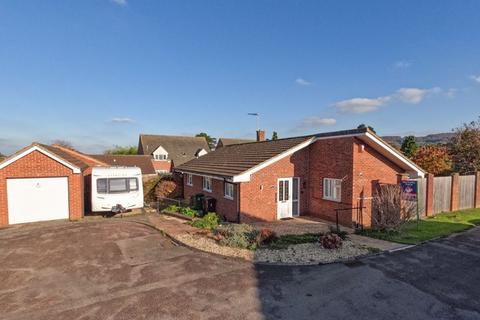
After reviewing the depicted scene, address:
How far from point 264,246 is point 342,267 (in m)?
2.61

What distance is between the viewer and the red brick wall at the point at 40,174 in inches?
514

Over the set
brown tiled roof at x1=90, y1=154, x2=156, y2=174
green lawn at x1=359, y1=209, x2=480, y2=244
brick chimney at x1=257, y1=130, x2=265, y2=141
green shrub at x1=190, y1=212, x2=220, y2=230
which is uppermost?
brick chimney at x1=257, y1=130, x2=265, y2=141

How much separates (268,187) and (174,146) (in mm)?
38556

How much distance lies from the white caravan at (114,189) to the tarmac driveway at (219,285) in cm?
554

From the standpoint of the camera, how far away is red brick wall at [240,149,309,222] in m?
13.0

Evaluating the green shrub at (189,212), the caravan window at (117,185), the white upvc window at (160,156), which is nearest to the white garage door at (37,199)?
the caravan window at (117,185)

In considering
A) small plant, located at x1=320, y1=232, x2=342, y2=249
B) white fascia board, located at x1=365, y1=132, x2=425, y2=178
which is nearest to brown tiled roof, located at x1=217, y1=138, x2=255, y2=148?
white fascia board, located at x1=365, y1=132, x2=425, y2=178

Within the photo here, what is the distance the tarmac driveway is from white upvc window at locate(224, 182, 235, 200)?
4775mm

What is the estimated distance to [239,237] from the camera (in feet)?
30.9

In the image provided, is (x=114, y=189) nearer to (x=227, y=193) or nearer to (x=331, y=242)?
(x=227, y=193)

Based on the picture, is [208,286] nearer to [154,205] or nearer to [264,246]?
[264,246]

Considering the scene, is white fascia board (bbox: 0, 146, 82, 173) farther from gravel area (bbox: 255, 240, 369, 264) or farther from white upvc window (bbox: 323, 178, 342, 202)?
white upvc window (bbox: 323, 178, 342, 202)

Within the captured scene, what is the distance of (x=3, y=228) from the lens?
41.3 feet

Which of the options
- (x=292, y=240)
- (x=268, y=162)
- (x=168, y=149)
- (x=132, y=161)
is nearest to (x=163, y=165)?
(x=168, y=149)
